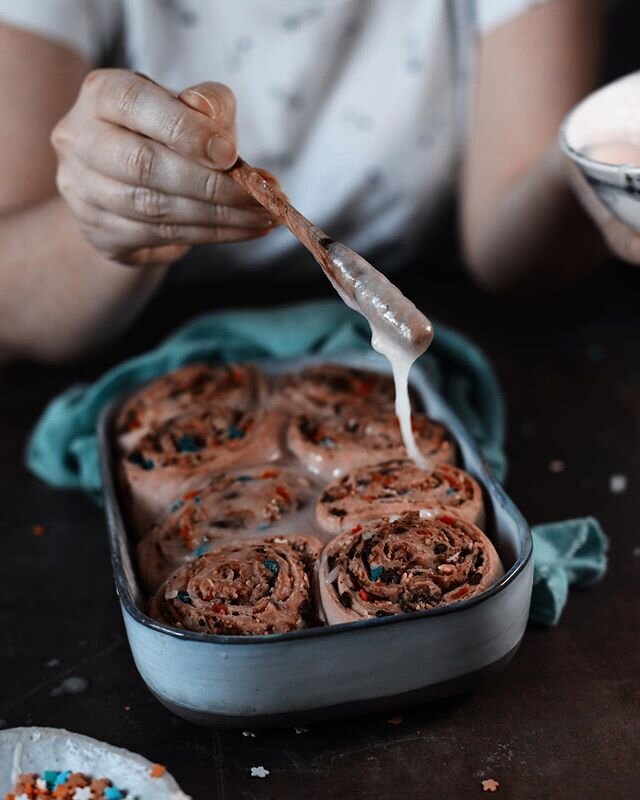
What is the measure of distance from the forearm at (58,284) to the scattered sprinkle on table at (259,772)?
51 cm

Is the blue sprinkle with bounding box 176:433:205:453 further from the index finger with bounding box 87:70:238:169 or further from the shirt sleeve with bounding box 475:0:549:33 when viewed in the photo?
the shirt sleeve with bounding box 475:0:549:33

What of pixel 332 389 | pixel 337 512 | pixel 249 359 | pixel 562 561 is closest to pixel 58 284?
pixel 249 359

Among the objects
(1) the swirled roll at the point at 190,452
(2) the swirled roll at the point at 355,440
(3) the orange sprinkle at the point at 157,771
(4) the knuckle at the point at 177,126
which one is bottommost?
(2) the swirled roll at the point at 355,440

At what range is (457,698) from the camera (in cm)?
63

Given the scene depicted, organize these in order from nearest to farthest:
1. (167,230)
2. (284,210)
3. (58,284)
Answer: (284,210)
(167,230)
(58,284)

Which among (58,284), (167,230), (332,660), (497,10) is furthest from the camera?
(497,10)

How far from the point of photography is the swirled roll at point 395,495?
0.68 metres

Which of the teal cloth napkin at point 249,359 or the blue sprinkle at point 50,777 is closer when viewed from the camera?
the blue sprinkle at point 50,777

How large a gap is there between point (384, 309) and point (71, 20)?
0.59 metres

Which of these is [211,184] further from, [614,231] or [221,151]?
[614,231]

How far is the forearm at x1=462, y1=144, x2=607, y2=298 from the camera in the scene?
1.09 meters

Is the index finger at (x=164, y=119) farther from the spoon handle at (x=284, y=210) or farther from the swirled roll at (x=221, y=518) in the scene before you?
the swirled roll at (x=221, y=518)

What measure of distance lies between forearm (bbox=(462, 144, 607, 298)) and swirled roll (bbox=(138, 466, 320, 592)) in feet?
1.64

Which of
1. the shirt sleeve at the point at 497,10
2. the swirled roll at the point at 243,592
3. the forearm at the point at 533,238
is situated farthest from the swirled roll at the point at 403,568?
the shirt sleeve at the point at 497,10
